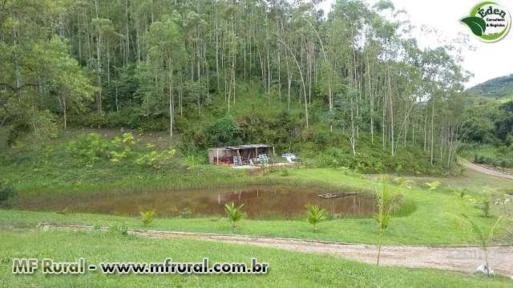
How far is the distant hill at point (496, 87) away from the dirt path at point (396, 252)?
5654 inches

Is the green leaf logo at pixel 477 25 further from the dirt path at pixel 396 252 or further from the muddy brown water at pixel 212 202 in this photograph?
the muddy brown water at pixel 212 202

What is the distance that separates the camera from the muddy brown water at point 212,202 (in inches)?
1021

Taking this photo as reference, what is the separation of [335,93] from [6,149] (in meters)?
Answer: 37.4

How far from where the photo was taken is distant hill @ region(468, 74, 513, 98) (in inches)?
5846

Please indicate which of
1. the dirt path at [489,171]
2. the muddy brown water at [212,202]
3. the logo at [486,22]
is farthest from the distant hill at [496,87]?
the logo at [486,22]

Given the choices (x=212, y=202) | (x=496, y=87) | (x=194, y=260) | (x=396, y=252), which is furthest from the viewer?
(x=496, y=87)

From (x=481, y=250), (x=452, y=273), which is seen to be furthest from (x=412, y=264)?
(x=481, y=250)

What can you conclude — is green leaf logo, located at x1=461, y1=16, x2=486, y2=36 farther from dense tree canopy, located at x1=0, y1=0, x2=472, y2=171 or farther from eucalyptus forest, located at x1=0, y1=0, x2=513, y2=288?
dense tree canopy, located at x1=0, y1=0, x2=472, y2=171

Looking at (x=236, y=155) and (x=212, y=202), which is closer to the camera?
(x=212, y=202)

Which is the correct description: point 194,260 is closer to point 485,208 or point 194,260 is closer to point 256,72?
point 485,208

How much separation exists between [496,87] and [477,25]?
16645 centimetres

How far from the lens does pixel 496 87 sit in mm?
164500

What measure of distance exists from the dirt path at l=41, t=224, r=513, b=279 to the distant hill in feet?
471

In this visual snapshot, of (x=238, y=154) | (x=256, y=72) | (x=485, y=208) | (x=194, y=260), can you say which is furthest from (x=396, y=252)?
(x=256, y=72)
